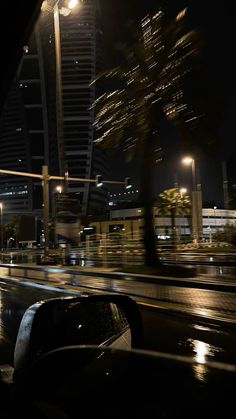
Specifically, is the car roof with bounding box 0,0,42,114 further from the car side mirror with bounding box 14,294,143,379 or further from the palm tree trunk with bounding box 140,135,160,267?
the palm tree trunk with bounding box 140,135,160,267

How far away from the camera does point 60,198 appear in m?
27.0

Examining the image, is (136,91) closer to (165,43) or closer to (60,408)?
(165,43)

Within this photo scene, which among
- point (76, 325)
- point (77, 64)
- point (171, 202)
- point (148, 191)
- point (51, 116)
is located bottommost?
point (76, 325)

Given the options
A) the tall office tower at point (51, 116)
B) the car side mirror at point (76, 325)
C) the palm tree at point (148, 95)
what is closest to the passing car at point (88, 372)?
the car side mirror at point (76, 325)

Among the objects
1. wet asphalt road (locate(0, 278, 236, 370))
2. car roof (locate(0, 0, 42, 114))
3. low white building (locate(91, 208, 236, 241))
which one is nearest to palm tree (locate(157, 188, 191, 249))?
low white building (locate(91, 208, 236, 241))

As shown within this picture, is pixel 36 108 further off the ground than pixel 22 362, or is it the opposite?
pixel 36 108

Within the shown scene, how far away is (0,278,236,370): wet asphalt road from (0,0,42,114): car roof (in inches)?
169

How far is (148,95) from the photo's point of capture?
2084 cm

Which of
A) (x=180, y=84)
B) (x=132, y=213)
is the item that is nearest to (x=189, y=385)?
(x=180, y=84)

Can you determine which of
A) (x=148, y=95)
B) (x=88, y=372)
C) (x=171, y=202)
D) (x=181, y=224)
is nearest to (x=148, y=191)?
(x=148, y=95)

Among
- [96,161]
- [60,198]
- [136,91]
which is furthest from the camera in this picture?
[96,161]

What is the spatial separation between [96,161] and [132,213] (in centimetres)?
2703

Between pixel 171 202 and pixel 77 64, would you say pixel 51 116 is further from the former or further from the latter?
pixel 77 64

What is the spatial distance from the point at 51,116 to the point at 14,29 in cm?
13061
